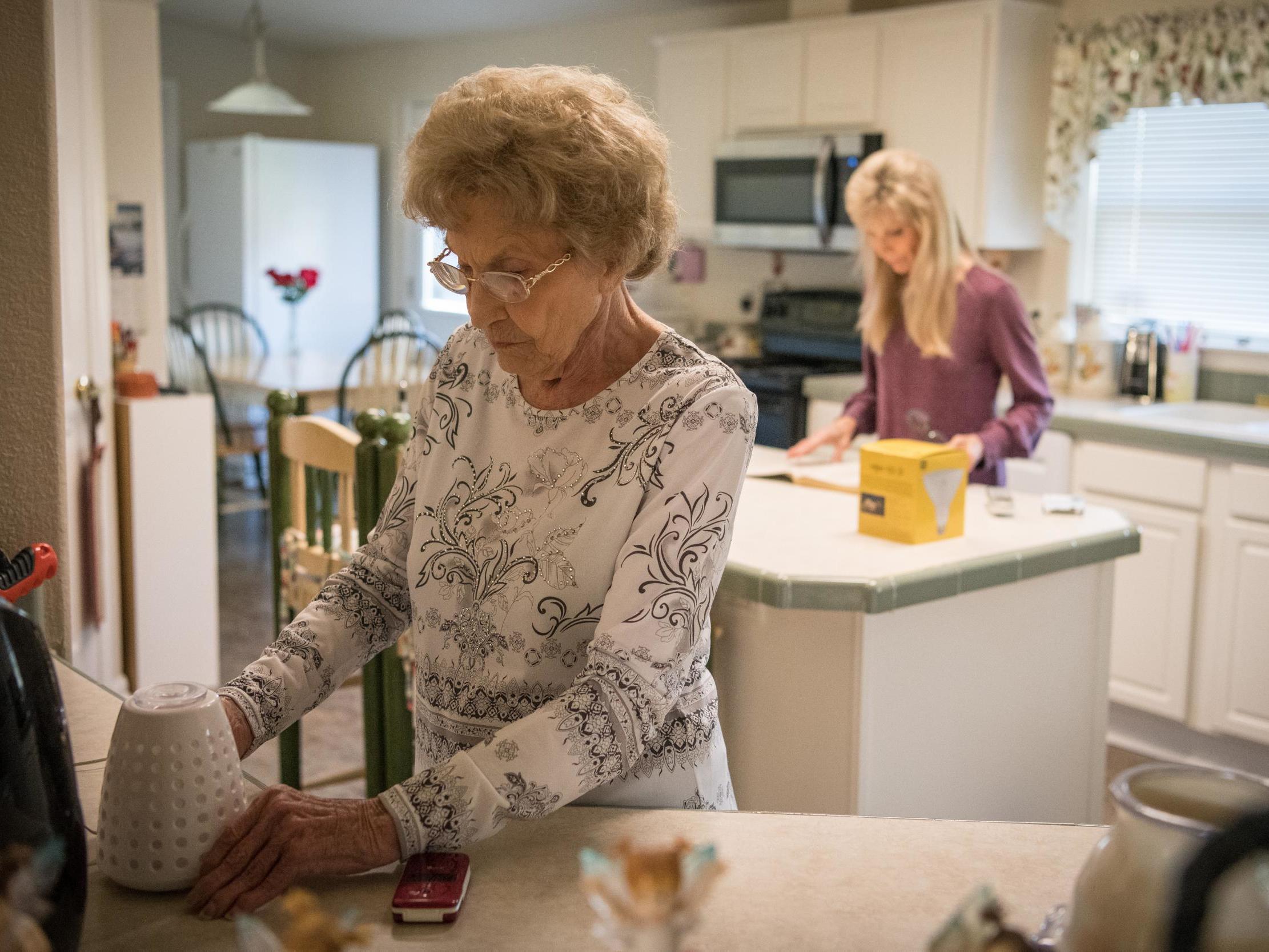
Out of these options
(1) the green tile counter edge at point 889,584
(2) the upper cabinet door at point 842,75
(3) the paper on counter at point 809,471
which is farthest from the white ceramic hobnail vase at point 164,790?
(2) the upper cabinet door at point 842,75

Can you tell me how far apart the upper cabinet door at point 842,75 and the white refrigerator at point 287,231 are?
353 centimetres

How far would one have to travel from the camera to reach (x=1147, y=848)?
2.17 ft

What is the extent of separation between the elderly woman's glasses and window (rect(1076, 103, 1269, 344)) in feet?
11.4

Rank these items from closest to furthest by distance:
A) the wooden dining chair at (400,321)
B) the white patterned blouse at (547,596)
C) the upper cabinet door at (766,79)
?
1. the white patterned blouse at (547,596)
2. the upper cabinet door at (766,79)
3. the wooden dining chair at (400,321)

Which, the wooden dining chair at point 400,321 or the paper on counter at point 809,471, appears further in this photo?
the wooden dining chair at point 400,321

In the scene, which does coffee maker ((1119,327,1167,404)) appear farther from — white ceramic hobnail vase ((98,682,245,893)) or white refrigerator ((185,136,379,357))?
white refrigerator ((185,136,379,357))

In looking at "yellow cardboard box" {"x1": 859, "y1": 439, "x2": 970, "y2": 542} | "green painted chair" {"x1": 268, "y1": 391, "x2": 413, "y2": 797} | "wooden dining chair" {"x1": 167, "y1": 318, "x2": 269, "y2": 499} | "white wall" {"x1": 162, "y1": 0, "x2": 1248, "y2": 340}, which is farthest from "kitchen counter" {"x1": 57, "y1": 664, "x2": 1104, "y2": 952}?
"wooden dining chair" {"x1": 167, "y1": 318, "x2": 269, "y2": 499}

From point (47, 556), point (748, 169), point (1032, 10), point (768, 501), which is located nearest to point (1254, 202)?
point (1032, 10)

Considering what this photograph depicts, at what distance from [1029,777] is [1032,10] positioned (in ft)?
9.60

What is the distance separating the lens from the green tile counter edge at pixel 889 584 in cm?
196

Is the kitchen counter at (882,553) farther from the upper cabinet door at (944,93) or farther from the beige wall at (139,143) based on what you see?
the beige wall at (139,143)

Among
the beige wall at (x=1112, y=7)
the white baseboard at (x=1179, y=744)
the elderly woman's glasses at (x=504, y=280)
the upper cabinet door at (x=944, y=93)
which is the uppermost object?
the beige wall at (x=1112, y=7)

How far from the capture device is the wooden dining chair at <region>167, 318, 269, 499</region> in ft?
18.4

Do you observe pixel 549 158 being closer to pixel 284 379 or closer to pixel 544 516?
pixel 544 516
